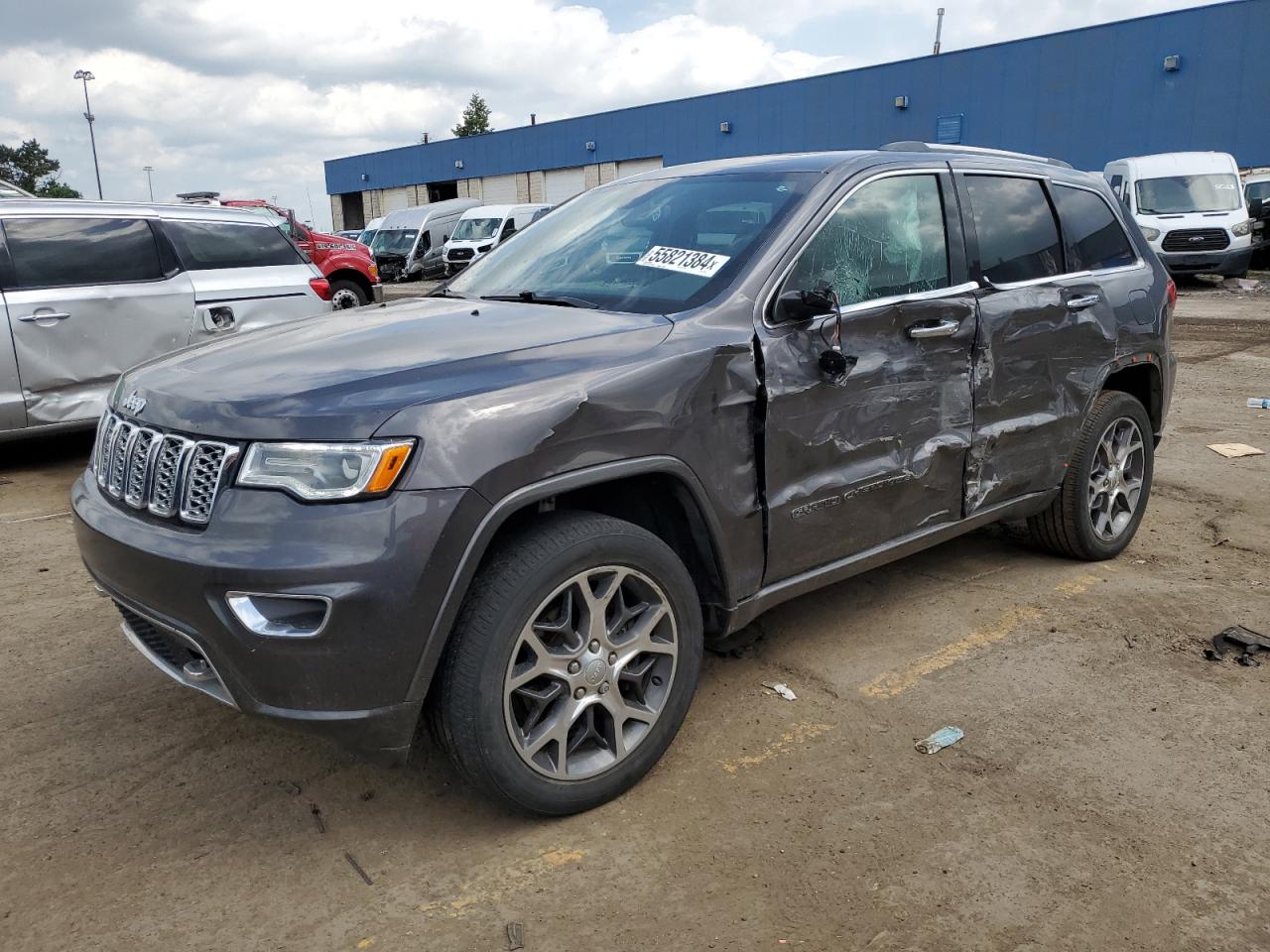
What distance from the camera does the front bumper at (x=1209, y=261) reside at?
17.8 m

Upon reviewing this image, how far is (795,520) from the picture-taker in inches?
127

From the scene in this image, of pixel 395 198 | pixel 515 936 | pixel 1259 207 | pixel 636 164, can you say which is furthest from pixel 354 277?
pixel 395 198

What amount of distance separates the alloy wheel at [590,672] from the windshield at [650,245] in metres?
0.90

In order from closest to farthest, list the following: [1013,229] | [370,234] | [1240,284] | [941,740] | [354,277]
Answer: [941,740], [1013,229], [354,277], [1240,284], [370,234]

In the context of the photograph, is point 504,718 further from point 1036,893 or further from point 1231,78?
point 1231,78

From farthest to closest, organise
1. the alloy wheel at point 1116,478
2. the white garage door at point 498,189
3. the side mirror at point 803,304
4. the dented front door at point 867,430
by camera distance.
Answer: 1. the white garage door at point 498,189
2. the alloy wheel at point 1116,478
3. the dented front door at point 867,430
4. the side mirror at point 803,304

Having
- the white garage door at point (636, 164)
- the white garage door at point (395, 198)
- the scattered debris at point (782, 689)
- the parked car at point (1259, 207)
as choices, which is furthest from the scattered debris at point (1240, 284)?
the white garage door at point (395, 198)

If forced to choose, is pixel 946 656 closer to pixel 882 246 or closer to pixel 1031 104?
pixel 882 246

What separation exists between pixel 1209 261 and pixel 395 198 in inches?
1736

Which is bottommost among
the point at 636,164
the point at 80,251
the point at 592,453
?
the point at 592,453

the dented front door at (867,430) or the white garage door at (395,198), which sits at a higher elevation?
the white garage door at (395,198)

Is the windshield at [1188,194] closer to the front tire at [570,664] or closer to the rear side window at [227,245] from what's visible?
the rear side window at [227,245]

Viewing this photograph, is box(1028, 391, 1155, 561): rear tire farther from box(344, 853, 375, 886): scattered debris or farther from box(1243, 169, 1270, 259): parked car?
box(1243, 169, 1270, 259): parked car

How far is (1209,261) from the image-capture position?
17.9 meters
